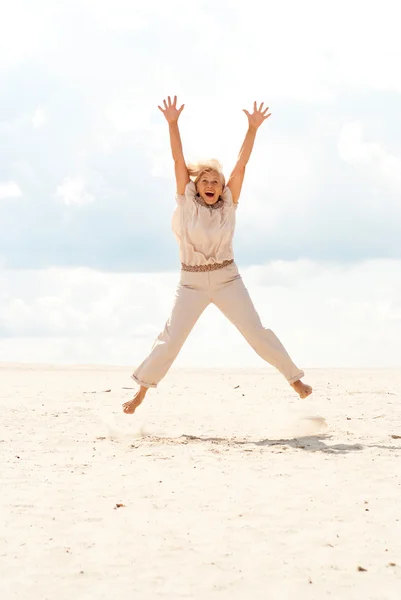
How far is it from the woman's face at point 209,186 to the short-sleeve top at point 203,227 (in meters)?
0.05

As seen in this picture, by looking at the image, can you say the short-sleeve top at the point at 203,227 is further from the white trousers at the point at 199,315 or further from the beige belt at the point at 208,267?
the white trousers at the point at 199,315

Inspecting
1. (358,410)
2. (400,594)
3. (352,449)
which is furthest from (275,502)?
(358,410)

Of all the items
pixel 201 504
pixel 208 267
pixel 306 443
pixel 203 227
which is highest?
pixel 203 227

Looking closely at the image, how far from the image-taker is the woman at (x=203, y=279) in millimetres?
7797

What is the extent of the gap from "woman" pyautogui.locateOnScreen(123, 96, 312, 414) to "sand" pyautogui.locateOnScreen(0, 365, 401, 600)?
2.53 feet

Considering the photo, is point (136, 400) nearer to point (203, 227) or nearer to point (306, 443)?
point (306, 443)

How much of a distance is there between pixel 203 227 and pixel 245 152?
35.1 inches

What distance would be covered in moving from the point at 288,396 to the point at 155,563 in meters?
7.12

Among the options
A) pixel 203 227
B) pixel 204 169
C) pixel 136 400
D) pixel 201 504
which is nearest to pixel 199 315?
pixel 203 227

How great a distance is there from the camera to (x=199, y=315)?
7910 millimetres

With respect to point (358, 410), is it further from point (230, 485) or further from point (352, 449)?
point (230, 485)

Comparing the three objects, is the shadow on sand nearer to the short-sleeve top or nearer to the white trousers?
the white trousers

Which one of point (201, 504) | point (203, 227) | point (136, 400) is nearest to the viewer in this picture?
point (201, 504)

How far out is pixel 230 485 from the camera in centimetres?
595
